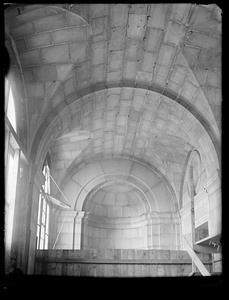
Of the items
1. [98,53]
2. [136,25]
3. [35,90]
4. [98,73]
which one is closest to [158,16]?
[136,25]

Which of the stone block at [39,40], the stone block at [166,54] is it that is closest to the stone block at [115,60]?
the stone block at [166,54]

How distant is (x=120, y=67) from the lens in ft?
39.7

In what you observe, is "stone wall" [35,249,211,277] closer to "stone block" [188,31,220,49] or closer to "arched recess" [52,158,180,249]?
"arched recess" [52,158,180,249]

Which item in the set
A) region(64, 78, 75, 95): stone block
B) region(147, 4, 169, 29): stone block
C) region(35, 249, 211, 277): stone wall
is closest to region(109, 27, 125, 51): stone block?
region(147, 4, 169, 29): stone block

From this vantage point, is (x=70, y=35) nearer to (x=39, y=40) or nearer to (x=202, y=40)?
(x=39, y=40)

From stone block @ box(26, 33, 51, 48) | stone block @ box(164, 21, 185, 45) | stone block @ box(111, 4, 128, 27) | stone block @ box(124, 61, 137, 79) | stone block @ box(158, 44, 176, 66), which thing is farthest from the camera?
stone block @ box(124, 61, 137, 79)

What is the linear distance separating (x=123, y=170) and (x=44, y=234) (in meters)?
5.19

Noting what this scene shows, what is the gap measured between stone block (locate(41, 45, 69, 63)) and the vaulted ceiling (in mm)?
25

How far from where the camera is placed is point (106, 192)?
20969 millimetres

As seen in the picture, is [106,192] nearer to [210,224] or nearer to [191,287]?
[210,224]

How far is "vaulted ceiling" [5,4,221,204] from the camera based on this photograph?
9367 millimetres

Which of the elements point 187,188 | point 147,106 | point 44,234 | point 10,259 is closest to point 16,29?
point 10,259

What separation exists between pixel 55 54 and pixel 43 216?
7454 mm

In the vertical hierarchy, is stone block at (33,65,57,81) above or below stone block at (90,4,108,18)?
below
